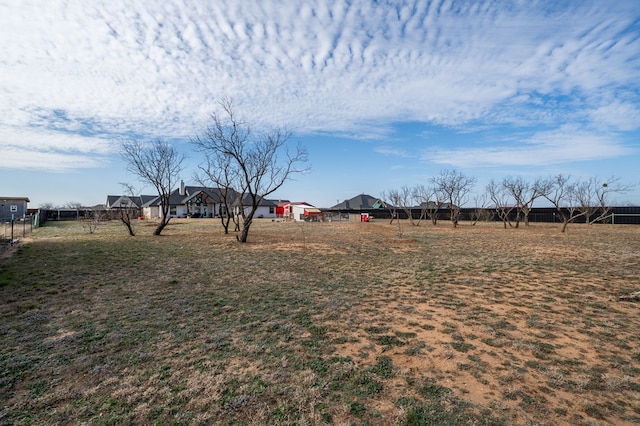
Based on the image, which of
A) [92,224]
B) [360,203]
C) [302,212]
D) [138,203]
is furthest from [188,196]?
[360,203]

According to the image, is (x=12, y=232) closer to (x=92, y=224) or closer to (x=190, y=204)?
(x=92, y=224)

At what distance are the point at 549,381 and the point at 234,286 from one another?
5907 millimetres

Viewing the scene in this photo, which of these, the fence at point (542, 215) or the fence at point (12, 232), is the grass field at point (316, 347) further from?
the fence at point (542, 215)

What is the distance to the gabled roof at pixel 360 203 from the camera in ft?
181

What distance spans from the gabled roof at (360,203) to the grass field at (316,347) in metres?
46.7

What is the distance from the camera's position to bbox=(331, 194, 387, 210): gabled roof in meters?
55.1

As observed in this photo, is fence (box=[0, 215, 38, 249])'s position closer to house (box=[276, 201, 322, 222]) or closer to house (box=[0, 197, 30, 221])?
house (box=[0, 197, 30, 221])

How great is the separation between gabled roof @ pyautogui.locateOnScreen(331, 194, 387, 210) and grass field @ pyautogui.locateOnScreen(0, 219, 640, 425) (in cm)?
4674

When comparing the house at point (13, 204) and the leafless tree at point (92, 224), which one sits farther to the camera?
the house at point (13, 204)

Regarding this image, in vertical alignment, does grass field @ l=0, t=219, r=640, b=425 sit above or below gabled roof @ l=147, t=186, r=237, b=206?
below

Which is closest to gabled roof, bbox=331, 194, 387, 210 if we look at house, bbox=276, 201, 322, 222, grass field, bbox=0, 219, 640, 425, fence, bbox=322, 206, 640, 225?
fence, bbox=322, 206, 640, 225

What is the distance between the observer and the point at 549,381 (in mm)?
3268

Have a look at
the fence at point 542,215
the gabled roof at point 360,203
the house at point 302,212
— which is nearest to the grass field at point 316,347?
the fence at point 542,215

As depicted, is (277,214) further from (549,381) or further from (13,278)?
(549,381)
